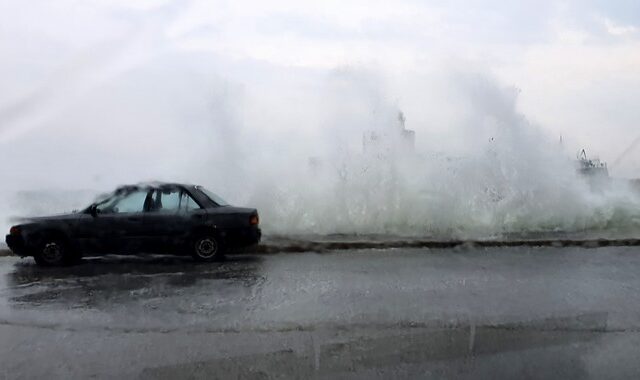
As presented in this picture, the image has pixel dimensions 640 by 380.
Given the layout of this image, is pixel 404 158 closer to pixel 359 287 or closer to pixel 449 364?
pixel 359 287

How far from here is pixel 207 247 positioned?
11742mm

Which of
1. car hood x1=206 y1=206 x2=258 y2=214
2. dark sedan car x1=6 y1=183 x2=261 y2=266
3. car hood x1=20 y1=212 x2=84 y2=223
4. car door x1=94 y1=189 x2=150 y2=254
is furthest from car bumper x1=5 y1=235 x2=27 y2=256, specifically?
car hood x1=206 y1=206 x2=258 y2=214

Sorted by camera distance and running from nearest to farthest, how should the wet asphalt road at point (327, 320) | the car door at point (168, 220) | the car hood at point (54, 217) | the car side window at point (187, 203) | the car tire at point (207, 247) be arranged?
1. the wet asphalt road at point (327, 320)
2. the car hood at point (54, 217)
3. the car door at point (168, 220)
4. the car tire at point (207, 247)
5. the car side window at point (187, 203)

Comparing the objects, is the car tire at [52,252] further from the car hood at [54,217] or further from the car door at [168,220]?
the car door at [168,220]

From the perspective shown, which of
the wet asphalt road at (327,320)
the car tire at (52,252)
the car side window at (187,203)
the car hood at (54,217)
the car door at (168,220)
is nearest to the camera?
the wet asphalt road at (327,320)

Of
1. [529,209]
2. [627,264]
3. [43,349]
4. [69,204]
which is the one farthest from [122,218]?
[529,209]

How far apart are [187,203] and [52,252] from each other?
100 inches

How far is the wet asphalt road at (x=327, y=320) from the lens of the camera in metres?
5.02

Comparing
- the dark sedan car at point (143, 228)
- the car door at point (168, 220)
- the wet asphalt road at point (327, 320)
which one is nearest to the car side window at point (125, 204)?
the dark sedan car at point (143, 228)

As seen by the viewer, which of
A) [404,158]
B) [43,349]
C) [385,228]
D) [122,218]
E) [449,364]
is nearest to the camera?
[449,364]

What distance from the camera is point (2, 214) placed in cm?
1736

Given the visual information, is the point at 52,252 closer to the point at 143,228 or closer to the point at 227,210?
the point at 143,228

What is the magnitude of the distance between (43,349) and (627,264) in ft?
30.3

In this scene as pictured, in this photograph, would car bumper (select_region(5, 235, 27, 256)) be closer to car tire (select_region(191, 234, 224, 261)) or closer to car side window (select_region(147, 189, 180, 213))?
car side window (select_region(147, 189, 180, 213))
